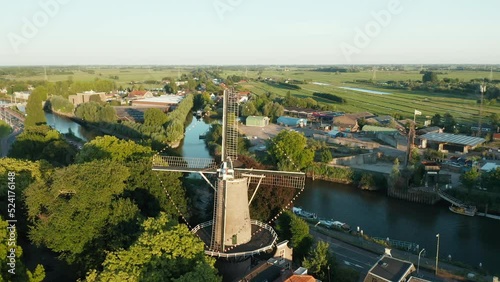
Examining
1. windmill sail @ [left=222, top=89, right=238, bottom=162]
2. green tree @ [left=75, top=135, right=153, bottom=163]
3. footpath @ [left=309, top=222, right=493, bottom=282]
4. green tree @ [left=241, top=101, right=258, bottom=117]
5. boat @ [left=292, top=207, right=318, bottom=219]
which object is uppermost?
windmill sail @ [left=222, top=89, right=238, bottom=162]

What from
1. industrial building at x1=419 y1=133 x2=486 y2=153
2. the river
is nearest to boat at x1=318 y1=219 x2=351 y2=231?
the river

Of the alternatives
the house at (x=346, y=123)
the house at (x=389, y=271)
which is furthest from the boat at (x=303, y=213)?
the house at (x=346, y=123)

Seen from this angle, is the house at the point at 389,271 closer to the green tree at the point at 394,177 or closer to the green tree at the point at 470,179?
the green tree at the point at 394,177

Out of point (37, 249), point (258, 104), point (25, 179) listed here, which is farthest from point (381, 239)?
point (258, 104)

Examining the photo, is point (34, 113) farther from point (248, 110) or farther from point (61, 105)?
point (248, 110)

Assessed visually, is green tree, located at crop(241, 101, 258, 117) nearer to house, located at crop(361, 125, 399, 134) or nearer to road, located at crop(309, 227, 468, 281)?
house, located at crop(361, 125, 399, 134)

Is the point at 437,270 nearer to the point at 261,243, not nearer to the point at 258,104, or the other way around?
the point at 261,243

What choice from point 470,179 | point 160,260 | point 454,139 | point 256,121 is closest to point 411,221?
point 470,179
